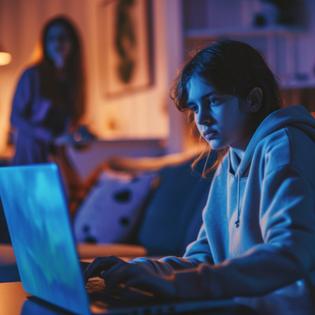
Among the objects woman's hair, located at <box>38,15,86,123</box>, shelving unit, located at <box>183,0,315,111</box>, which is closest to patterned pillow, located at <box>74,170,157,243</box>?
shelving unit, located at <box>183,0,315,111</box>

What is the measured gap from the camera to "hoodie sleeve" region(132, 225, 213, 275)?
49.9 inches

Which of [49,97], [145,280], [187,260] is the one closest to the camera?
[145,280]

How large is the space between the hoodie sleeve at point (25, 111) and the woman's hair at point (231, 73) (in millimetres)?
3910

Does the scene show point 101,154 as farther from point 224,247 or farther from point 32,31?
point 224,247

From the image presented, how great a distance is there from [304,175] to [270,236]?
0.12 meters

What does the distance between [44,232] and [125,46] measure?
4901 millimetres

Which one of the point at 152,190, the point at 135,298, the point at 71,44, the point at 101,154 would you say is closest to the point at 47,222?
the point at 135,298

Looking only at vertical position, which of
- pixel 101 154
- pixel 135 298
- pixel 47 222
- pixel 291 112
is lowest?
pixel 101 154

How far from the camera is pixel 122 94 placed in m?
6.03

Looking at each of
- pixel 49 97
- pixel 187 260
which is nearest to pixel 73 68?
pixel 49 97

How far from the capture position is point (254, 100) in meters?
1.30

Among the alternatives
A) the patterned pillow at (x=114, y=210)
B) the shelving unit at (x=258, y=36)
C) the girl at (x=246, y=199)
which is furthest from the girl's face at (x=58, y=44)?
the girl at (x=246, y=199)

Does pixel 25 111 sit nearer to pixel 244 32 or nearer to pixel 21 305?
pixel 244 32

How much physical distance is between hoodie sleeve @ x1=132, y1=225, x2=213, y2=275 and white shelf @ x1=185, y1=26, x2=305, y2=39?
265 cm
